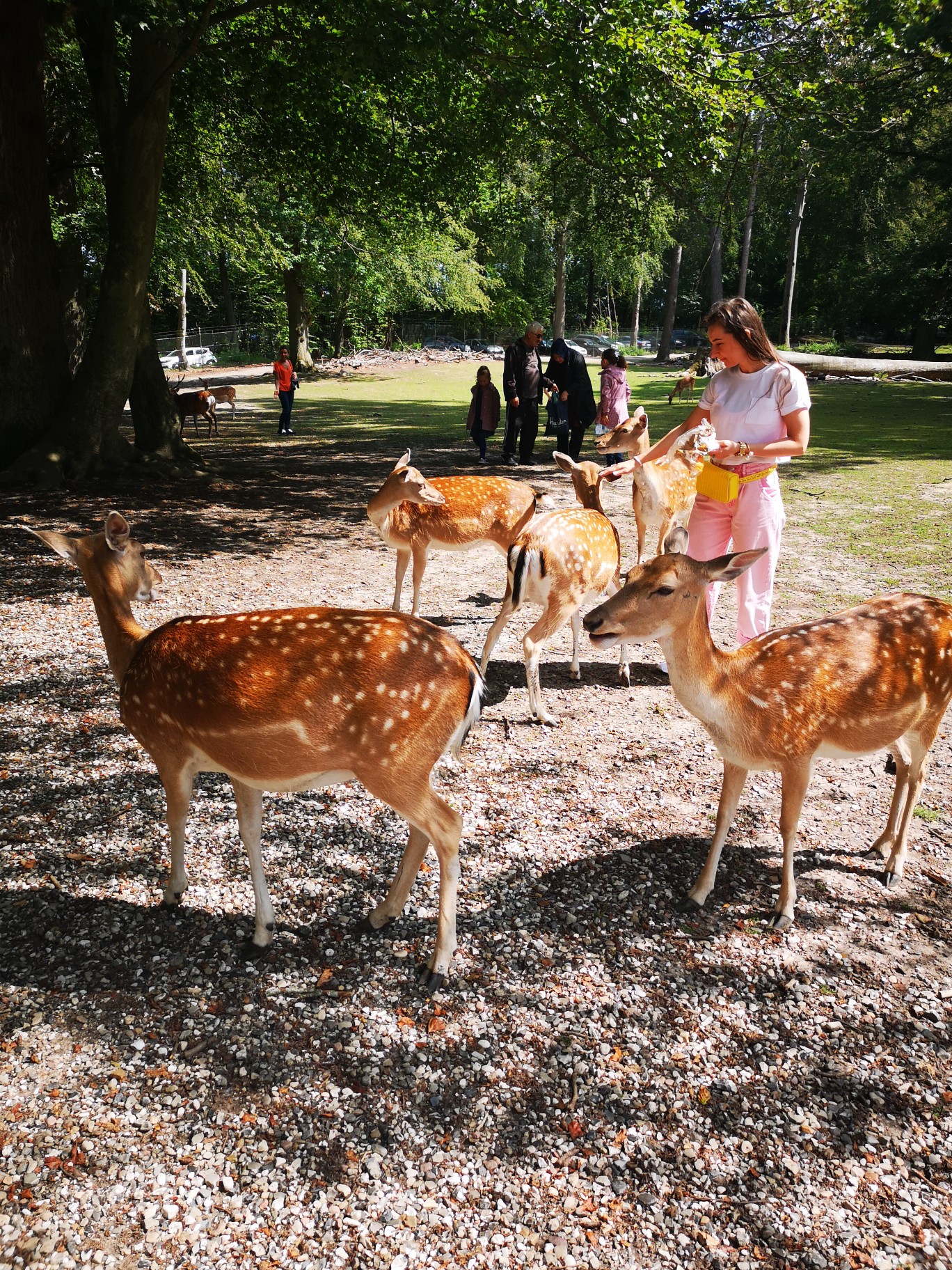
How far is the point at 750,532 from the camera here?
4.36 metres

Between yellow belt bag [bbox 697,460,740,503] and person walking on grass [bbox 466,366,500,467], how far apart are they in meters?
9.18

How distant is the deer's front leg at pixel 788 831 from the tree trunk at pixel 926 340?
43.9 m

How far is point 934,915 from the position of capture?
344 cm

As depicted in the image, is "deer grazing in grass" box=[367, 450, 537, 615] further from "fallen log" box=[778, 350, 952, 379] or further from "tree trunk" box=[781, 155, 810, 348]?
"tree trunk" box=[781, 155, 810, 348]

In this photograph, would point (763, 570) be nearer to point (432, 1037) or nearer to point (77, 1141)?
point (432, 1037)

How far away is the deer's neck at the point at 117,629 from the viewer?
11.8ft

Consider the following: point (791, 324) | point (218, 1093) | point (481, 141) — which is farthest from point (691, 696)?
point (791, 324)

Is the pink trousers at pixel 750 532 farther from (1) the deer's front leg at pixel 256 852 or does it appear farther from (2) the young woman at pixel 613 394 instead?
(2) the young woman at pixel 613 394

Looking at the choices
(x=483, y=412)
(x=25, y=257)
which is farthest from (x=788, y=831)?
(x=25, y=257)

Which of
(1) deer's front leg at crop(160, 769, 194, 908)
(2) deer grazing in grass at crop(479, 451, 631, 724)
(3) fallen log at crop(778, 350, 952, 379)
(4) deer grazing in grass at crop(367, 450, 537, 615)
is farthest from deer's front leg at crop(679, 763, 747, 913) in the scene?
(3) fallen log at crop(778, 350, 952, 379)

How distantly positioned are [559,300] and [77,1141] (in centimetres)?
4749

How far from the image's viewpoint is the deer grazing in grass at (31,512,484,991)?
2.94m

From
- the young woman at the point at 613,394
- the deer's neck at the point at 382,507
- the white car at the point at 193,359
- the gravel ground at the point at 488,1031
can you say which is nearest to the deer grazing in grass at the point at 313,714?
the gravel ground at the point at 488,1031

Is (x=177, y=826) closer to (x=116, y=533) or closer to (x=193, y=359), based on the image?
(x=116, y=533)
